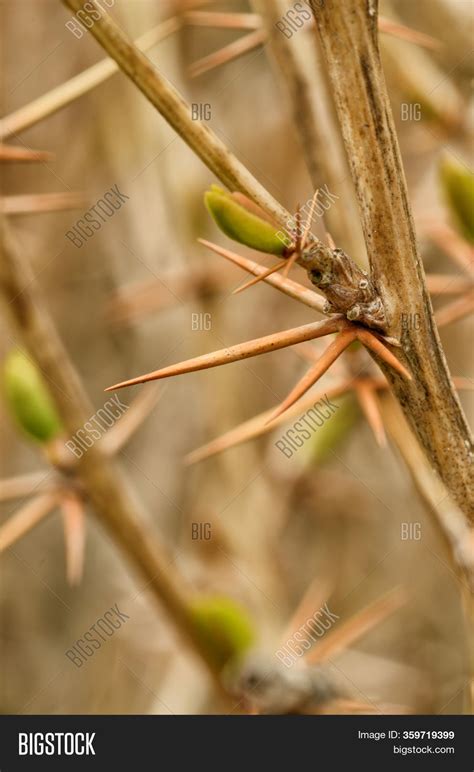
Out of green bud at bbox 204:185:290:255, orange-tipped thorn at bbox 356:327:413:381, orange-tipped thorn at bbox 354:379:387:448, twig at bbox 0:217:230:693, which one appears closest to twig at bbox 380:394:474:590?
orange-tipped thorn at bbox 354:379:387:448

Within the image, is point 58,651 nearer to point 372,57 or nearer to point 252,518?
point 252,518

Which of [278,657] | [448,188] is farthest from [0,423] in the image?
[448,188]

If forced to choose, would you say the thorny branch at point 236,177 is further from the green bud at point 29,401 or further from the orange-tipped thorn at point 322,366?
the green bud at point 29,401

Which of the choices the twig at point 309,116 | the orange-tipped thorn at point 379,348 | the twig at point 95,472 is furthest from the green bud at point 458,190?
the twig at point 95,472

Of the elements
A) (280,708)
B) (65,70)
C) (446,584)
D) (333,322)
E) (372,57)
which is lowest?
(280,708)

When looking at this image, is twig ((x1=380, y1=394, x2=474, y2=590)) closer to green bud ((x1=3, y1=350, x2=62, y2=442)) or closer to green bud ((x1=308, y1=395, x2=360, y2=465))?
green bud ((x1=308, y1=395, x2=360, y2=465))
